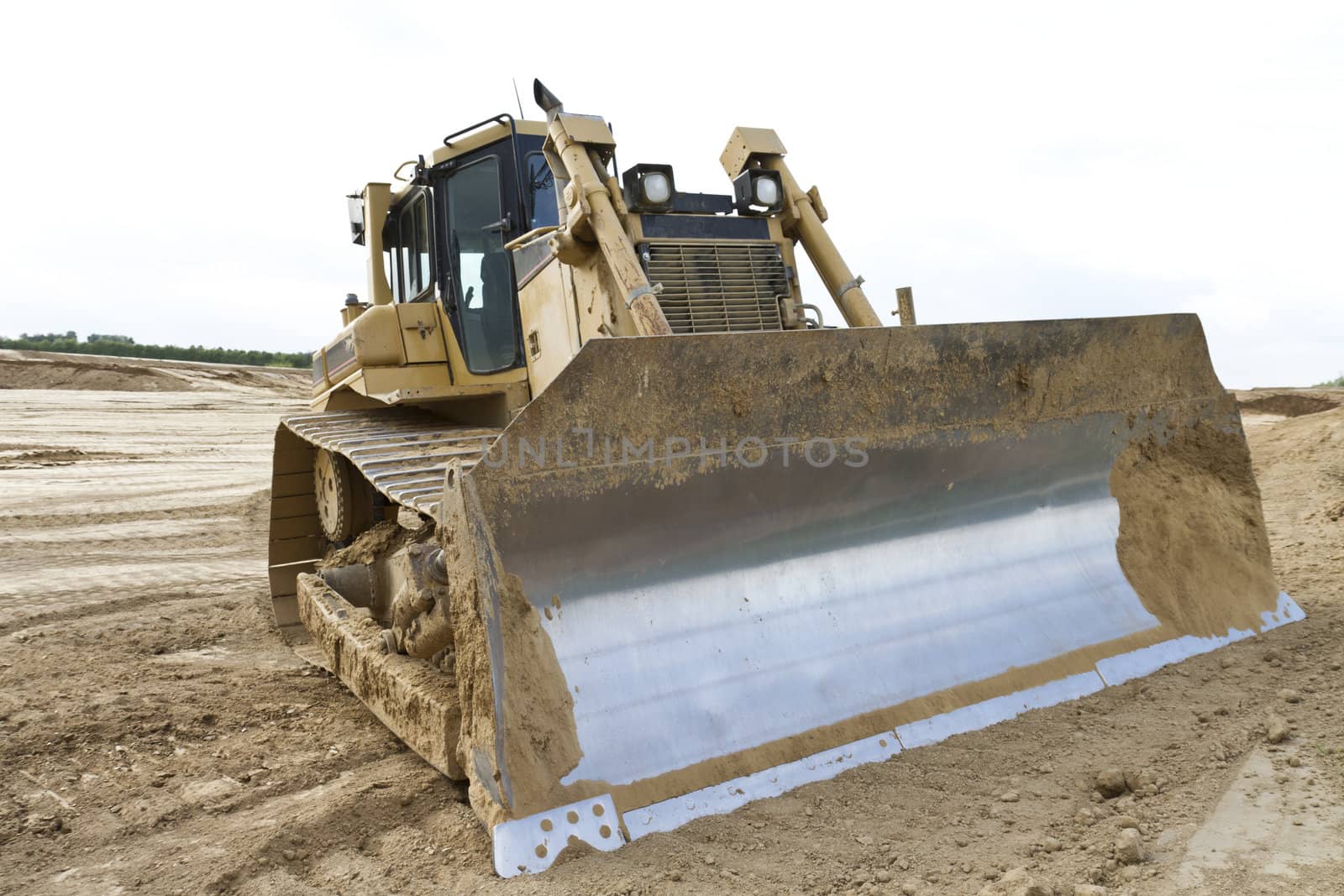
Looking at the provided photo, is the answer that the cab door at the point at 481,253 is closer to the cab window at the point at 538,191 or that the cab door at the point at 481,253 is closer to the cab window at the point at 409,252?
the cab window at the point at 538,191

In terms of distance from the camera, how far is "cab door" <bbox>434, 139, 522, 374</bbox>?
15.9 ft

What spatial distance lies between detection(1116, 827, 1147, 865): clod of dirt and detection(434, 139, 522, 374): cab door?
11.2ft

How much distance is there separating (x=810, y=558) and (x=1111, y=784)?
100 centimetres

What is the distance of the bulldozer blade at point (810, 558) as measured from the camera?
2.51m

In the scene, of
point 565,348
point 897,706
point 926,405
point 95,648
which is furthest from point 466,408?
point 897,706

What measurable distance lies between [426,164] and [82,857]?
11.5 ft

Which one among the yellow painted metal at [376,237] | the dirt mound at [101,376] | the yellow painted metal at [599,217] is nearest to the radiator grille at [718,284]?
the yellow painted metal at [599,217]

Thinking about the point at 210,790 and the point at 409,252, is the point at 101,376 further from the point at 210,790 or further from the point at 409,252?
the point at 210,790

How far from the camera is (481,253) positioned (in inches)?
196

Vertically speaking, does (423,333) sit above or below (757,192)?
below

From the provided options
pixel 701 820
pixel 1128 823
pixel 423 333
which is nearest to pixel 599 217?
pixel 423 333

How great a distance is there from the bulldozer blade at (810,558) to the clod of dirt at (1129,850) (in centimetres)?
72

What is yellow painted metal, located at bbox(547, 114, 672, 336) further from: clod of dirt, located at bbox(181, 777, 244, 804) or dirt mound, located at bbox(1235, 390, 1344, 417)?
dirt mound, located at bbox(1235, 390, 1344, 417)

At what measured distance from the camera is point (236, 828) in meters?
2.61
